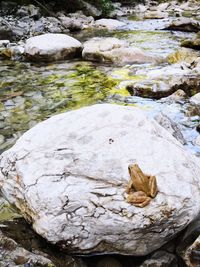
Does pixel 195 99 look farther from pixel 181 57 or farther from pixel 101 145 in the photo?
pixel 101 145

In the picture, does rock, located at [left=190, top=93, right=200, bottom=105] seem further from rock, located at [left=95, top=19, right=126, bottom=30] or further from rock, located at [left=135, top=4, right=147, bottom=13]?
rock, located at [left=135, top=4, right=147, bottom=13]

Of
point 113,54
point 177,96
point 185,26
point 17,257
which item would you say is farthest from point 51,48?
point 17,257

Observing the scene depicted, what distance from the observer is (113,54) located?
8.83 m

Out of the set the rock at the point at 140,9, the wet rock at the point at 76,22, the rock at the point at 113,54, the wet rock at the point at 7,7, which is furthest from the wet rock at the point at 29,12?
the rock at the point at 113,54

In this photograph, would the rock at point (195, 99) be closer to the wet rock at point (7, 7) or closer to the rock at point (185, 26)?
the rock at point (185, 26)

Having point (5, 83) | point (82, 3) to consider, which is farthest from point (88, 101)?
point (82, 3)

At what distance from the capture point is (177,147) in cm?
313

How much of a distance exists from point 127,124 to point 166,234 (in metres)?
0.97

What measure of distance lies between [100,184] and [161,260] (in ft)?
2.23

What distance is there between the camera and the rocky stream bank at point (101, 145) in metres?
2.64

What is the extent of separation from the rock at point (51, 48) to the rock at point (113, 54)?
0.32 metres

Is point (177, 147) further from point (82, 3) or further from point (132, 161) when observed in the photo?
point (82, 3)

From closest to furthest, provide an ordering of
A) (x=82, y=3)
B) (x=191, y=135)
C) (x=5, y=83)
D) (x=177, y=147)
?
(x=177, y=147), (x=191, y=135), (x=5, y=83), (x=82, y=3)

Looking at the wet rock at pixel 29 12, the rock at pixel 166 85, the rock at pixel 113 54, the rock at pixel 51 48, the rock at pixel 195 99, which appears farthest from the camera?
the wet rock at pixel 29 12
